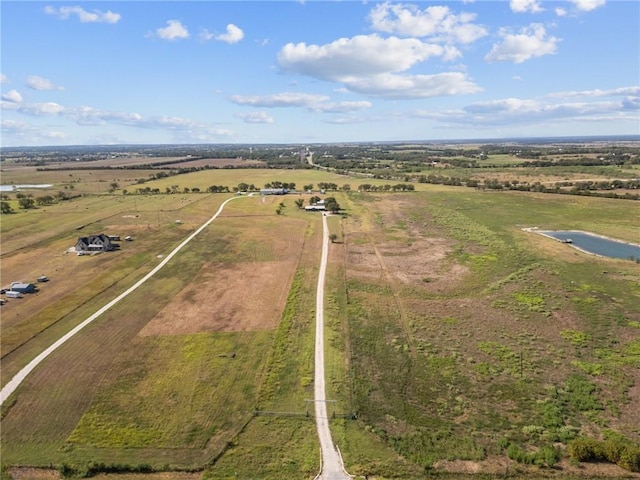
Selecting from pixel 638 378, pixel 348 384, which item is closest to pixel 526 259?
pixel 638 378

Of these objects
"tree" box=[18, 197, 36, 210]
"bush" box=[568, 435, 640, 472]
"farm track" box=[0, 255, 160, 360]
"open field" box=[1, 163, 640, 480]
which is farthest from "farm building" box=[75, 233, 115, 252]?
"bush" box=[568, 435, 640, 472]

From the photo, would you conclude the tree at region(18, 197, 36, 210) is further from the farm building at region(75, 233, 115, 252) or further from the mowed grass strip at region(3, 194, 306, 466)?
the mowed grass strip at region(3, 194, 306, 466)

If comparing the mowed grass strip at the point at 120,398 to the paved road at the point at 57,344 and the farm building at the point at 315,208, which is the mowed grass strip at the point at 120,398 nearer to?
the paved road at the point at 57,344

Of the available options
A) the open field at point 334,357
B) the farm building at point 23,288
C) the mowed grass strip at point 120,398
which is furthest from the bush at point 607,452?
the farm building at point 23,288

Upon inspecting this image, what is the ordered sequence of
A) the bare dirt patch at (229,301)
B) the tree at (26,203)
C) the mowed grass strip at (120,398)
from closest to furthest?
the mowed grass strip at (120,398) < the bare dirt patch at (229,301) < the tree at (26,203)

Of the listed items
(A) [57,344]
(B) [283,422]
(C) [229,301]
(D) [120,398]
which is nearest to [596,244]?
(C) [229,301]

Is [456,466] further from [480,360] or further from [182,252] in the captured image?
[182,252]

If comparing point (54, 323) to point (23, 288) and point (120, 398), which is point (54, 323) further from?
point (120, 398)
